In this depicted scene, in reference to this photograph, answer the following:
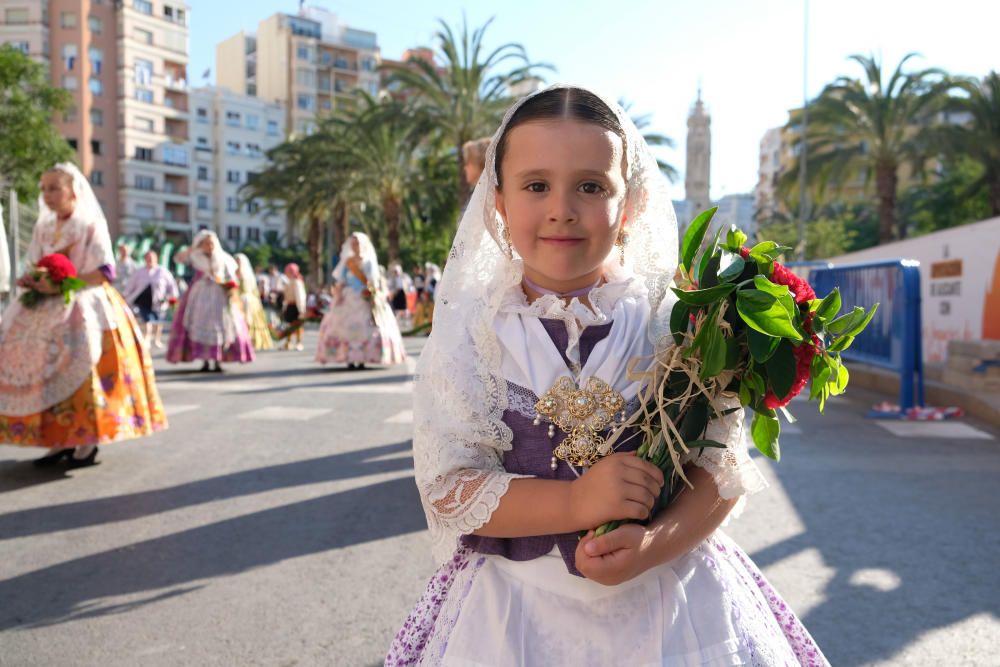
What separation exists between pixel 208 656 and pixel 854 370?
1068cm

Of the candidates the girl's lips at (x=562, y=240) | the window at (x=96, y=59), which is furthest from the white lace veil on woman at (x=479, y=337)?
the window at (x=96, y=59)

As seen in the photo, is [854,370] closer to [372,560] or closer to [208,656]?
[372,560]

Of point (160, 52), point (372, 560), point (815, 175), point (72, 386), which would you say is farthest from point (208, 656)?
point (160, 52)

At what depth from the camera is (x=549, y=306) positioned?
5.98ft

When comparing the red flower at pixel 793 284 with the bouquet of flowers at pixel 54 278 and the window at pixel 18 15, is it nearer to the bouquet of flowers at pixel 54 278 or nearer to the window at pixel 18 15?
the bouquet of flowers at pixel 54 278

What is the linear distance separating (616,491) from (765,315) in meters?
0.39

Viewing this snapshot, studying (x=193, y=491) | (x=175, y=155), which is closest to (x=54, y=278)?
(x=193, y=491)

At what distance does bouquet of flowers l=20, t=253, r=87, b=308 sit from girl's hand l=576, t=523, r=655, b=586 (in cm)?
525

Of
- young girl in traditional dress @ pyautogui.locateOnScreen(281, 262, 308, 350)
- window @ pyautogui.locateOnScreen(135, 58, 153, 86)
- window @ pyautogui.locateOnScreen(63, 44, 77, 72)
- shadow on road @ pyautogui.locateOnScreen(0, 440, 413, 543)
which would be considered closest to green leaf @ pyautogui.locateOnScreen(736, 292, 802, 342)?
shadow on road @ pyautogui.locateOnScreen(0, 440, 413, 543)

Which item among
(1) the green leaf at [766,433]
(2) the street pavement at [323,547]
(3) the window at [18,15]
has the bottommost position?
→ (2) the street pavement at [323,547]

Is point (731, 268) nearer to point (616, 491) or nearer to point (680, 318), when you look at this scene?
point (680, 318)

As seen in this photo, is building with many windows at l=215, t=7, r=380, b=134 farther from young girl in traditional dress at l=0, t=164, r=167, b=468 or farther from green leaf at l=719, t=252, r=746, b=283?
green leaf at l=719, t=252, r=746, b=283

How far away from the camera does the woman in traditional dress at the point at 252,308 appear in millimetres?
17016

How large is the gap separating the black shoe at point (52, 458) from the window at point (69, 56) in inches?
2733
